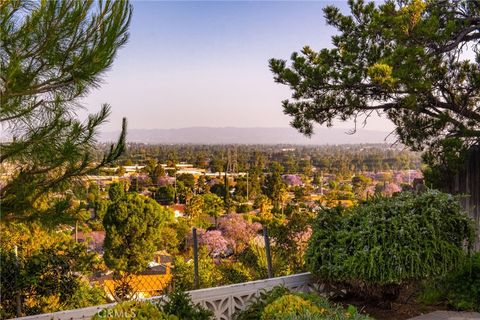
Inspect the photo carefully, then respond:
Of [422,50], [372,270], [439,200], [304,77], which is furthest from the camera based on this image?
[304,77]

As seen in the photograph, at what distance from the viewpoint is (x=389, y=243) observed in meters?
4.02

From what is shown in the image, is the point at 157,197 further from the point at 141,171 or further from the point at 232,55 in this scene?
the point at 232,55

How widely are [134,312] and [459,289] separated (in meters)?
3.16

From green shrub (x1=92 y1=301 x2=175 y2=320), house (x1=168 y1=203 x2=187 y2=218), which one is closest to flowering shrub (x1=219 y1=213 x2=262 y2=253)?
house (x1=168 y1=203 x2=187 y2=218)

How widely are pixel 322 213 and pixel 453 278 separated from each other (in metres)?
1.43

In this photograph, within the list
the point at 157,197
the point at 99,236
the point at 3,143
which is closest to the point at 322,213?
the point at 3,143

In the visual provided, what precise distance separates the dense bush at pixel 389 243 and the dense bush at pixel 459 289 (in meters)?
0.49

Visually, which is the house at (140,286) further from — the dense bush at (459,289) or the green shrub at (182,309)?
the dense bush at (459,289)

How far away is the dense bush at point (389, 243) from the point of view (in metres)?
3.94

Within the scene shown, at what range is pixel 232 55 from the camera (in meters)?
12.6

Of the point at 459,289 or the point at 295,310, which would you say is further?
the point at 459,289

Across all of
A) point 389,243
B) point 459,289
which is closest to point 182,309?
point 389,243

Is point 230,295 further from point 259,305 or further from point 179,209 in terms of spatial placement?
point 179,209

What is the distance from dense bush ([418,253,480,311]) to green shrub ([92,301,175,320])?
2795 mm
